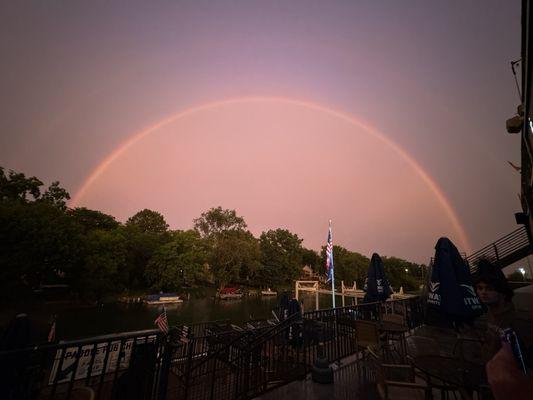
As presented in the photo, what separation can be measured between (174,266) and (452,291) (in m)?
52.8

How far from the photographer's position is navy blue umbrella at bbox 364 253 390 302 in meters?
9.88

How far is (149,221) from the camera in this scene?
8125cm

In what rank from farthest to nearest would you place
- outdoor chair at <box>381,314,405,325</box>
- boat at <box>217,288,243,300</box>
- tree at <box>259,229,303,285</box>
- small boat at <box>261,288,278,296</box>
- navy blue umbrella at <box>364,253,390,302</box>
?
tree at <box>259,229,303,285</box>, small boat at <box>261,288,278,296</box>, boat at <box>217,288,243,300</box>, navy blue umbrella at <box>364,253,390,302</box>, outdoor chair at <box>381,314,405,325</box>

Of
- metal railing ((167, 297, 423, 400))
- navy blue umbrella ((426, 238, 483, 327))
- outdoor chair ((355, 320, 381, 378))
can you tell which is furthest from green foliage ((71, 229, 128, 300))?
navy blue umbrella ((426, 238, 483, 327))

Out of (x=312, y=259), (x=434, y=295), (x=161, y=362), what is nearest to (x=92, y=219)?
(x=161, y=362)

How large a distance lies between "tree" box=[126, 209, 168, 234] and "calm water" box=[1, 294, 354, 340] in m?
37.7

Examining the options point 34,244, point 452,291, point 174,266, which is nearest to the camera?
point 452,291

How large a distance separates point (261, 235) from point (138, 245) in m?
35.6

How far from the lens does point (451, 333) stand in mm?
9734

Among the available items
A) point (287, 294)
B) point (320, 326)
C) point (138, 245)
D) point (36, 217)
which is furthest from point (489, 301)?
point (138, 245)

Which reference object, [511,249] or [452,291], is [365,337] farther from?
[511,249]

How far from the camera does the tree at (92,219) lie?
54.9 m

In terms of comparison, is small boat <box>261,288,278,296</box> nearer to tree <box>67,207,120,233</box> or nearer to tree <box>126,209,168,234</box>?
tree <box>126,209,168,234</box>

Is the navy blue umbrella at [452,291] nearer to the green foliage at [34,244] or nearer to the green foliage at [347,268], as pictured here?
the green foliage at [34,244]
